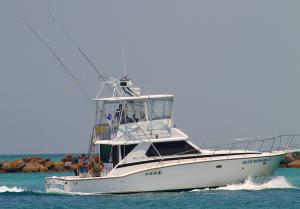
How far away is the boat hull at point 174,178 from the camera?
34125mm

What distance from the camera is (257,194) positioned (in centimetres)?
3419

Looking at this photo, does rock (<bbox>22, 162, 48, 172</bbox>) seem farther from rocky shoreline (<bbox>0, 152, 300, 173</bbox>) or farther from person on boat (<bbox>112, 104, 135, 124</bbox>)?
person on boat (<bbox>112, 104, 135, 124</bbox>)

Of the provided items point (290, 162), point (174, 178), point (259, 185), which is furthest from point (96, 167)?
point (290, 162)

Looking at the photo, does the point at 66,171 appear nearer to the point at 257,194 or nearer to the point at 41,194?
the point at 41,194

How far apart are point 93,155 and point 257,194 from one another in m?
6.92

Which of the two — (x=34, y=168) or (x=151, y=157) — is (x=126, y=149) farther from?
(x=34, y=168)

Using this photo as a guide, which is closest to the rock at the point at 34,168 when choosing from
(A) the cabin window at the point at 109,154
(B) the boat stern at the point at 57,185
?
(B) the boat stern at the point at 57,185

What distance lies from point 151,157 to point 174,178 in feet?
4.15

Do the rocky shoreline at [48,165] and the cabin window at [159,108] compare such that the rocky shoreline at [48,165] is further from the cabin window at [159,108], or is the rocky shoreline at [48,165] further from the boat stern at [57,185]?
the cabin window at [159,108]

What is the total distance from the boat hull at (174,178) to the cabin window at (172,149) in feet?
2.11

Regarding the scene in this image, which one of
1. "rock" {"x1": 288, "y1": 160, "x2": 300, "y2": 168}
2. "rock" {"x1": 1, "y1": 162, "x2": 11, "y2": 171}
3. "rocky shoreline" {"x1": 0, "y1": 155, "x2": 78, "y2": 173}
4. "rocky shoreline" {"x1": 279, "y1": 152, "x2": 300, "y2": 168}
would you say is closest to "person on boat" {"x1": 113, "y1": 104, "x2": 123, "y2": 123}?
"rocky shoreline" {"x1": 0, "y1": 155, "x2": 78, "y2": 173}

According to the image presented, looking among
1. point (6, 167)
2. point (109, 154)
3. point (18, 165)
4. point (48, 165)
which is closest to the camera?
point (109, 154)

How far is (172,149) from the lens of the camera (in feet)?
115

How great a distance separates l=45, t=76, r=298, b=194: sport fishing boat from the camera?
34.2m
